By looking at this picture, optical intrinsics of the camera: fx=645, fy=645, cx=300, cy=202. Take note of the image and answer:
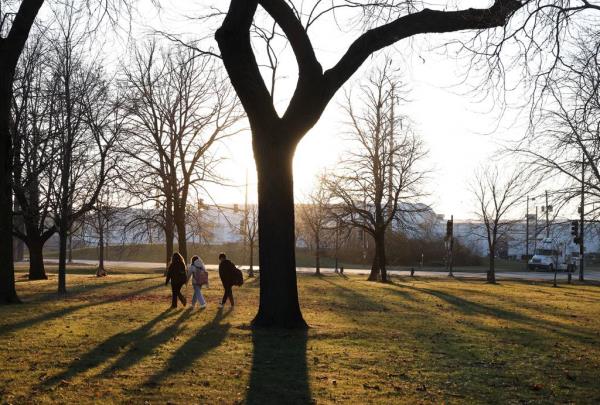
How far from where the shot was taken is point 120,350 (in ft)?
30.8

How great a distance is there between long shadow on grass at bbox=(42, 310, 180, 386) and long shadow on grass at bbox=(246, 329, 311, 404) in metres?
1.60

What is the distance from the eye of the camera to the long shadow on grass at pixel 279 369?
22.0 feet

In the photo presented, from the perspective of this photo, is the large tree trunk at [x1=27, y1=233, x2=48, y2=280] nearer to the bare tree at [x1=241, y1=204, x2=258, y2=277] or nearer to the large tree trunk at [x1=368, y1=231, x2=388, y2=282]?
the bare tree at [x1=241, y1=204, x2=258, y2=277]

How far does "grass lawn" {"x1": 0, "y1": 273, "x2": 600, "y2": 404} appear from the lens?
6918 millimetres

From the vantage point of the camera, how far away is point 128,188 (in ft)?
101

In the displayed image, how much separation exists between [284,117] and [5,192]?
7664 mm

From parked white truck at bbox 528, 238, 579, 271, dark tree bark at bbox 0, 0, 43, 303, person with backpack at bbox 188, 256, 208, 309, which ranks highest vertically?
dark tree bark at bbox 0, 0, 43, 303

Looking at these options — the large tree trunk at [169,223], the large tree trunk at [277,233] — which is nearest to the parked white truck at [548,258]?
the large tree trunk at [169,223]

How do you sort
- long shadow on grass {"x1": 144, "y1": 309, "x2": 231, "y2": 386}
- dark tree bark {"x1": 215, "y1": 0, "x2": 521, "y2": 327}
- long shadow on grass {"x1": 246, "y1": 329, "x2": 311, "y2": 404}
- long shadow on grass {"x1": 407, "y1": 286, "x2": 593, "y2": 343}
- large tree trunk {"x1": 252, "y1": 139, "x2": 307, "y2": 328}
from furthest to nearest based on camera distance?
long shadow on grass {"x1": 407, "y1": 286, "x2": 593, "y2": 343} → large tree trunk {"x1": 252, "y1": 139, "x2": 307, "y2": 328} → dark tree bark {"x1": 215, "y1": 0, "x2": 521, "y2": 327} → long shadow on grass {"x1": 144, "y1": 309, "x2": 231, "y2": 386} → long shadow on grass {"x1": 246, "y1": 329, "x2": 311, "y2": 404}

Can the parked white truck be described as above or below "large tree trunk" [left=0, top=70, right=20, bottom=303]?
below

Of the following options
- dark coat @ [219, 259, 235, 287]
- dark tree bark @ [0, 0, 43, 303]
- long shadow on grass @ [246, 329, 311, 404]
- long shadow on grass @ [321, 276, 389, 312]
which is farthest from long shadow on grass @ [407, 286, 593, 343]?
dark tree bark @ [0, 0, 43, 303]

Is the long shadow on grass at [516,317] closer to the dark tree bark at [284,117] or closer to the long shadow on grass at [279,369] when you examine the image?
the dark tree bark at [284,117]

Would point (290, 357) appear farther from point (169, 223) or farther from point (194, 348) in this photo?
point (169, 223)

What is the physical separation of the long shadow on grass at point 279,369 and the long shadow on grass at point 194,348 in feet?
2.22
